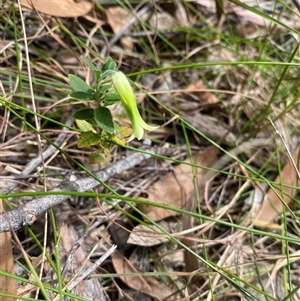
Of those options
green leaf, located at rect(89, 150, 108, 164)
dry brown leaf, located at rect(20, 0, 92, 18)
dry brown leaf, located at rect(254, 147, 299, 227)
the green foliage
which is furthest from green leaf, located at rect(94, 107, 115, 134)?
dry brown leaf, located at rect(254, 147, 299, 227)

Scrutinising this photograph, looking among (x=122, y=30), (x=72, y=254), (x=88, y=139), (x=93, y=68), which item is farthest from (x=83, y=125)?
(x=122, y=30)

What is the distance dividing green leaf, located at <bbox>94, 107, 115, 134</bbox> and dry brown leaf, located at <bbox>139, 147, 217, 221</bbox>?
314 mm

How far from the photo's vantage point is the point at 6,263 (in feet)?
3.08

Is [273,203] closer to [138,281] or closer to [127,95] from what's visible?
[138,281]

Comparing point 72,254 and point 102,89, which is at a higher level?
point 102,89

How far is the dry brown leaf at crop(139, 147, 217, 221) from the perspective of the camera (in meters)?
1.19

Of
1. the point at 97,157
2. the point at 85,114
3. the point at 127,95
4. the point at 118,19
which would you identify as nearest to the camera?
the point at 127,95

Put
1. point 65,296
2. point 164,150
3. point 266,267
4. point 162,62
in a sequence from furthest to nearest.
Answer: point 162,62, point 164,150, point 266,267, point 65,296

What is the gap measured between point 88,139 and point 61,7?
43 cm

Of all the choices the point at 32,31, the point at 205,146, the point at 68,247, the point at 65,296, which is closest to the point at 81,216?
the point at 68,247

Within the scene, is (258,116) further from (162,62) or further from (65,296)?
(65,296)

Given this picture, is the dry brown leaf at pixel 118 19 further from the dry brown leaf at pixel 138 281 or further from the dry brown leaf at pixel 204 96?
the dry brown leaf at pixel 138 281

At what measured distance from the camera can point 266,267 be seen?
45.4 inches

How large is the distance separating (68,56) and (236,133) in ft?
1.60
